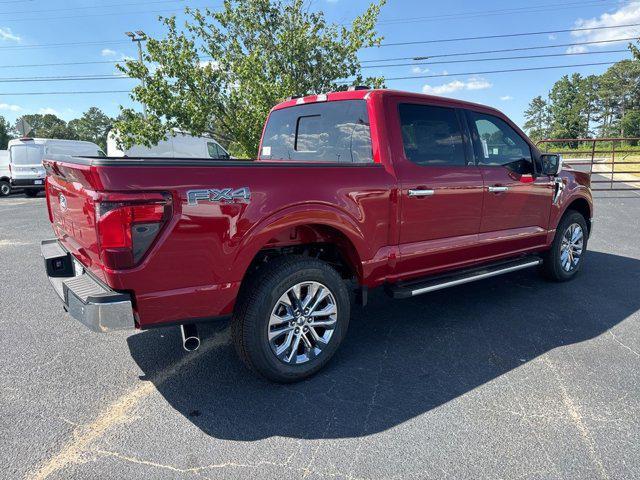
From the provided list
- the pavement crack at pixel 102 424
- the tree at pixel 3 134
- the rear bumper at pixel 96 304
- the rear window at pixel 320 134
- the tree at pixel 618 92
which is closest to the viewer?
the pavement crack at pixel 102 424

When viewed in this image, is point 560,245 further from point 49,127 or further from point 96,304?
point 49,127

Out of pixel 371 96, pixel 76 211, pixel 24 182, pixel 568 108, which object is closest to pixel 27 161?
pixel 24 182

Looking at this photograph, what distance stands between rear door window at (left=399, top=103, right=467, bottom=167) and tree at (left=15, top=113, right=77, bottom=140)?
10199cm

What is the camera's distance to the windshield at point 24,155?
1714 cm

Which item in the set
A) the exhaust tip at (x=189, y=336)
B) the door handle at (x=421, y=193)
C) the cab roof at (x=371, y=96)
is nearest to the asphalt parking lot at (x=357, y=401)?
the exhaust tip at (x=189, y=336)

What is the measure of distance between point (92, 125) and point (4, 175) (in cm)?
10782

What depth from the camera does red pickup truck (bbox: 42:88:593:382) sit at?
246cm

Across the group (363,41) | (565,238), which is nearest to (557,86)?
(363,41)

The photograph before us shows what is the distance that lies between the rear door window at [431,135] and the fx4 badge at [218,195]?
1.48 meters

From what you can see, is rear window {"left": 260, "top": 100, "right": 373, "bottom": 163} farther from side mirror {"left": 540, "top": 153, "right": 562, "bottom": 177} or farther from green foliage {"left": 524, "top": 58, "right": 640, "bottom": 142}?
green foliage {"left": 524, "top": 58, "right": 640, "bottom": 142}

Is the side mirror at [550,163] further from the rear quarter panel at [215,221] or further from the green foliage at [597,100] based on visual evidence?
the green foliage at [597,100]

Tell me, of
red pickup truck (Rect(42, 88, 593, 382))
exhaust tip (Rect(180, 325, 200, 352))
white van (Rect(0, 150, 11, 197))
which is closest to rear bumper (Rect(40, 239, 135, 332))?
red pickup truck (Rect(42, 88, 593, 382))

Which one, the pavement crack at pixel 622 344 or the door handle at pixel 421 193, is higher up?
the door handle at pixel 421 193

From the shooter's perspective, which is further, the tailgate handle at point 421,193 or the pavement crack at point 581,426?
the tailgate handle at point 421,193
